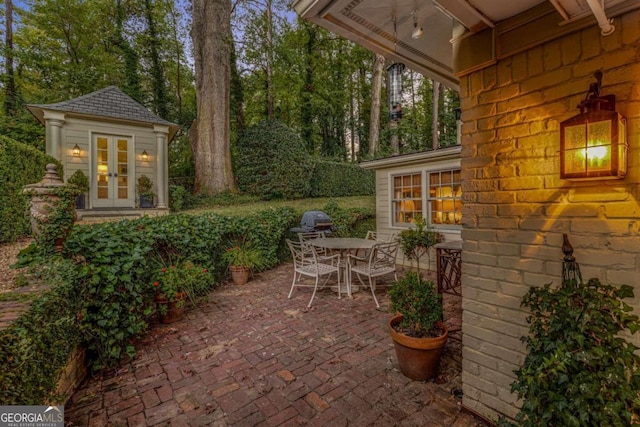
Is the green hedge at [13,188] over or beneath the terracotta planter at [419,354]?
over

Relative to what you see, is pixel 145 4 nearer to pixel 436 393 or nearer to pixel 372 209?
pixel 372 209

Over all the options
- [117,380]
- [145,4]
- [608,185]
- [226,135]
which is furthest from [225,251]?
[145,4]

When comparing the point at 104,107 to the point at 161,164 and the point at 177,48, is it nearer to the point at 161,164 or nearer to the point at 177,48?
the point at 161,164

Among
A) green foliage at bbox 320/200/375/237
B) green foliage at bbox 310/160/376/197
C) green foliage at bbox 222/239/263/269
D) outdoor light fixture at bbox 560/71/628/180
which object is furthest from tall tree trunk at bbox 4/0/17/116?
outdoor light fixture at bbox 560/71/628/180

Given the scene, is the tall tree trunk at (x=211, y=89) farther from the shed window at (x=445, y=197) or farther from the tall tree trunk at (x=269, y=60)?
the shed window at (x=445, y=197)

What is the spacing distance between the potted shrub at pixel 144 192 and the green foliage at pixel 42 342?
717 cm

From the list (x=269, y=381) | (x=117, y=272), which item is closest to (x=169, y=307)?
(x=117, y=272)

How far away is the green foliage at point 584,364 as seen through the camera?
1.21 metres

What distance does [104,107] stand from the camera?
854cm

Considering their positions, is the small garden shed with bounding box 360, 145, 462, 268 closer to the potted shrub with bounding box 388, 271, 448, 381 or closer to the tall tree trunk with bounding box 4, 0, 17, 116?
the potted shrub with bounding box 388, 271, 448, 381

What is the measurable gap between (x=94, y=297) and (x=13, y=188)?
3.89 m

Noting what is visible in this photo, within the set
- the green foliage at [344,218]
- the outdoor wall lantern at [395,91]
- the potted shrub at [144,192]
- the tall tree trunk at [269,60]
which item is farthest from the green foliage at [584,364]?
the tall tree trunk at [269,60]

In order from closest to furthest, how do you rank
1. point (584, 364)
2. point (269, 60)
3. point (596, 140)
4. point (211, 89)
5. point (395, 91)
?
1. point (584, 364)
2. point (596, 140)
3. point (395, 91)
4. point (211, 89)
5. point (269, 60)

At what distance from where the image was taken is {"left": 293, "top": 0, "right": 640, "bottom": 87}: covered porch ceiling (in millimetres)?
1472
